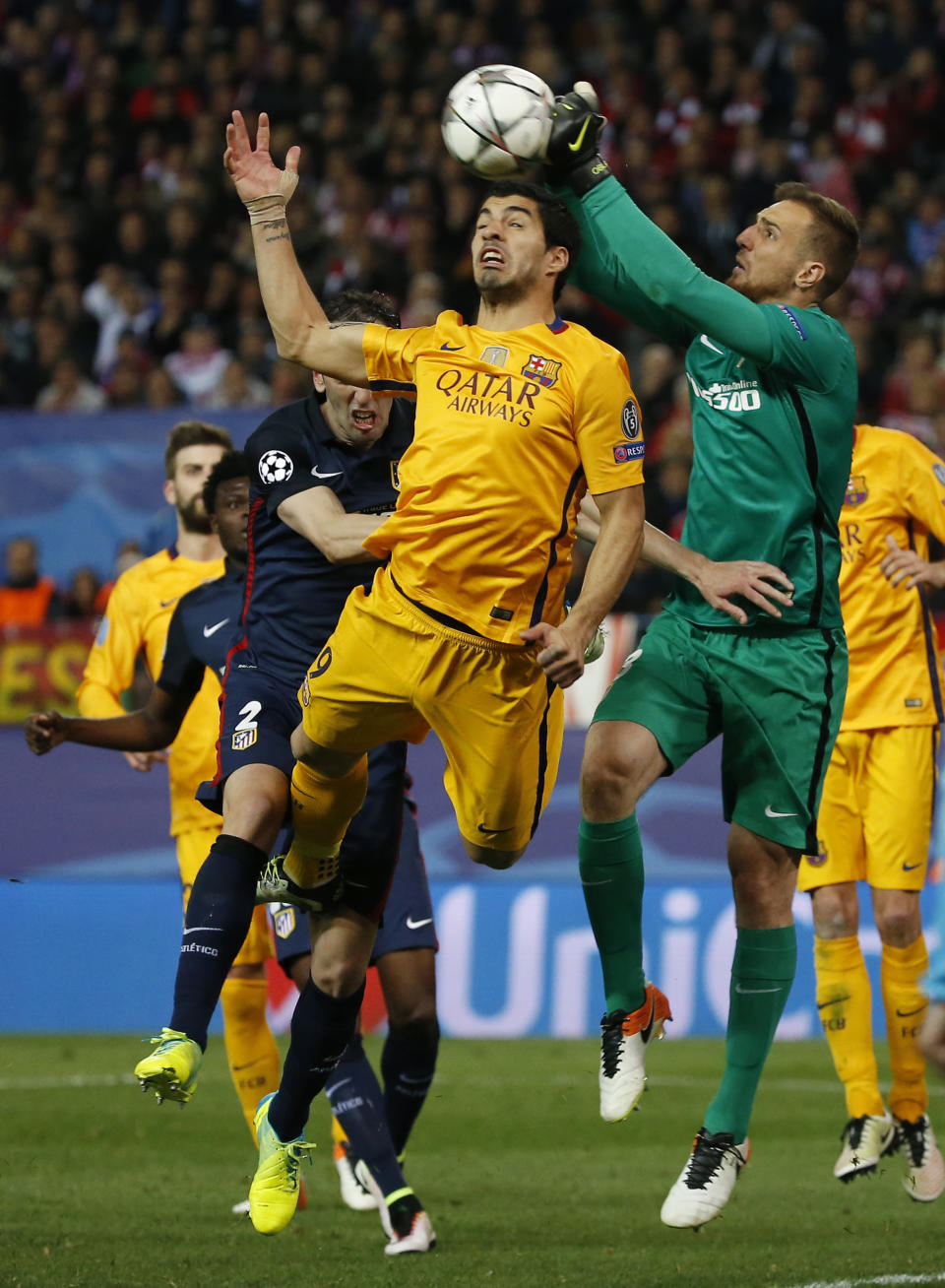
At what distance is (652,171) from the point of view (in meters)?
17.1

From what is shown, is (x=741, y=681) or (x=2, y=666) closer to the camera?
(x=741, y=681)

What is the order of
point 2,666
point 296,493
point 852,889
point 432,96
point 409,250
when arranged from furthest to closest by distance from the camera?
point 432,96, point 409,250, point 2,666, point 852,889, point 296,493

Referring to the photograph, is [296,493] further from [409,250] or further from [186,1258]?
[409,250]

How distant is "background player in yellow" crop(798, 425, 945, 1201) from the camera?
779 centimetres

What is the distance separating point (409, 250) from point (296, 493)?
11.2 m

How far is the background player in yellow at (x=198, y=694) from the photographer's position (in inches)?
293

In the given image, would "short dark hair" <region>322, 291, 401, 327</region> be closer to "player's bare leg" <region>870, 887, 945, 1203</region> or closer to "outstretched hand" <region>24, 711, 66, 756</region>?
"outstretched hand" <region>24, 711, 66, 756</region>

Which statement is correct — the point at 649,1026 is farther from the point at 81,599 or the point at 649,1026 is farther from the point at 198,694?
the point at 81,599

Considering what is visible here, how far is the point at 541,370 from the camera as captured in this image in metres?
5.50

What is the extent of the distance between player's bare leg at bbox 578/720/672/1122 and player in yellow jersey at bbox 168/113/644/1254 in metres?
0.18

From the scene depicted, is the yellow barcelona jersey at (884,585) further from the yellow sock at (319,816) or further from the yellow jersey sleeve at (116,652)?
the yellow jersey sleeve at (116,652)

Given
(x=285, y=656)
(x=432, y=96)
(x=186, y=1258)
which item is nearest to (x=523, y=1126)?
(x=186, y=1258)

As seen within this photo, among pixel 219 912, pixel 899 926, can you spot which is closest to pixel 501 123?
pixel 219 912

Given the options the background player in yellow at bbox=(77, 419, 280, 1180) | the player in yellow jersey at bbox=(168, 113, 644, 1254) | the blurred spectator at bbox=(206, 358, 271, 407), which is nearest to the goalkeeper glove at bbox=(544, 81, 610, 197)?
the player in yellow jersey at bbox=(168, 113, 644, 1254)
